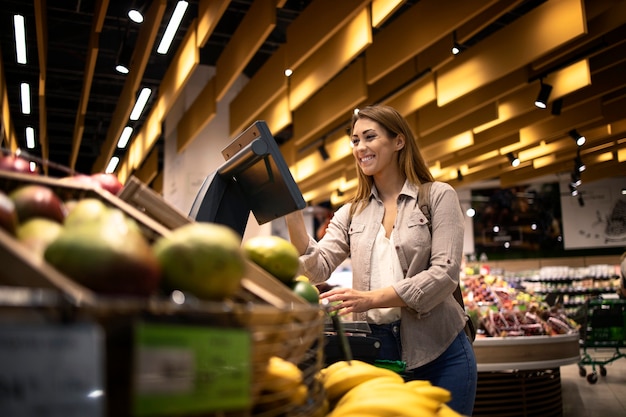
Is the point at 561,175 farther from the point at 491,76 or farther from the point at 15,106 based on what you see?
the point at 15,106

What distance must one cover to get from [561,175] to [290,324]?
55.2 feet

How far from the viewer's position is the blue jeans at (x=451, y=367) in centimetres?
211

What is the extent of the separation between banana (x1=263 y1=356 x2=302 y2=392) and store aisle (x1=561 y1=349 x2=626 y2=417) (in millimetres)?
5765

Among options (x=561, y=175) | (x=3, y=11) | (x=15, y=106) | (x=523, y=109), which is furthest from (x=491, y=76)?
(x=561, y=175)

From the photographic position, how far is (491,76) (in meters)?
6.37

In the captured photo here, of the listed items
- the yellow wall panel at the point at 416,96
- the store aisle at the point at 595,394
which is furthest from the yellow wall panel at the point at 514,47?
the store aisle at the point at 595,394

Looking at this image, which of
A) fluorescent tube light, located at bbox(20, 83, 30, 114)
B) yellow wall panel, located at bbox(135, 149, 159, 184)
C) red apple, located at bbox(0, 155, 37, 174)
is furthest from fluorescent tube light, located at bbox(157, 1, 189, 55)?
yellow wall panel, located at bbox(135, 149, 159, 184)

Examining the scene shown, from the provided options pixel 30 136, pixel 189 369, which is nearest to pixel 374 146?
pixel 189 369

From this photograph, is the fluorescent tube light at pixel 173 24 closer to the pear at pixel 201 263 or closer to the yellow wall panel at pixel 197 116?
the yellow wall panel at pixel 197 116

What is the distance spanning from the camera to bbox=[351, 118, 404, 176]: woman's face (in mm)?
2408

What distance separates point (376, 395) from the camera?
1.12 meters

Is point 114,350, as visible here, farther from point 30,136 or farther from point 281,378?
point 30,136

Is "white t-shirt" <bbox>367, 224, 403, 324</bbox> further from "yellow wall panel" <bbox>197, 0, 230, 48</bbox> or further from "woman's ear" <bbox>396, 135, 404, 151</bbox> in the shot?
"yellow wall panel" <bbox>197, 0, 230, 48</bbox>

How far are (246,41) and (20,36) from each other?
214cm
